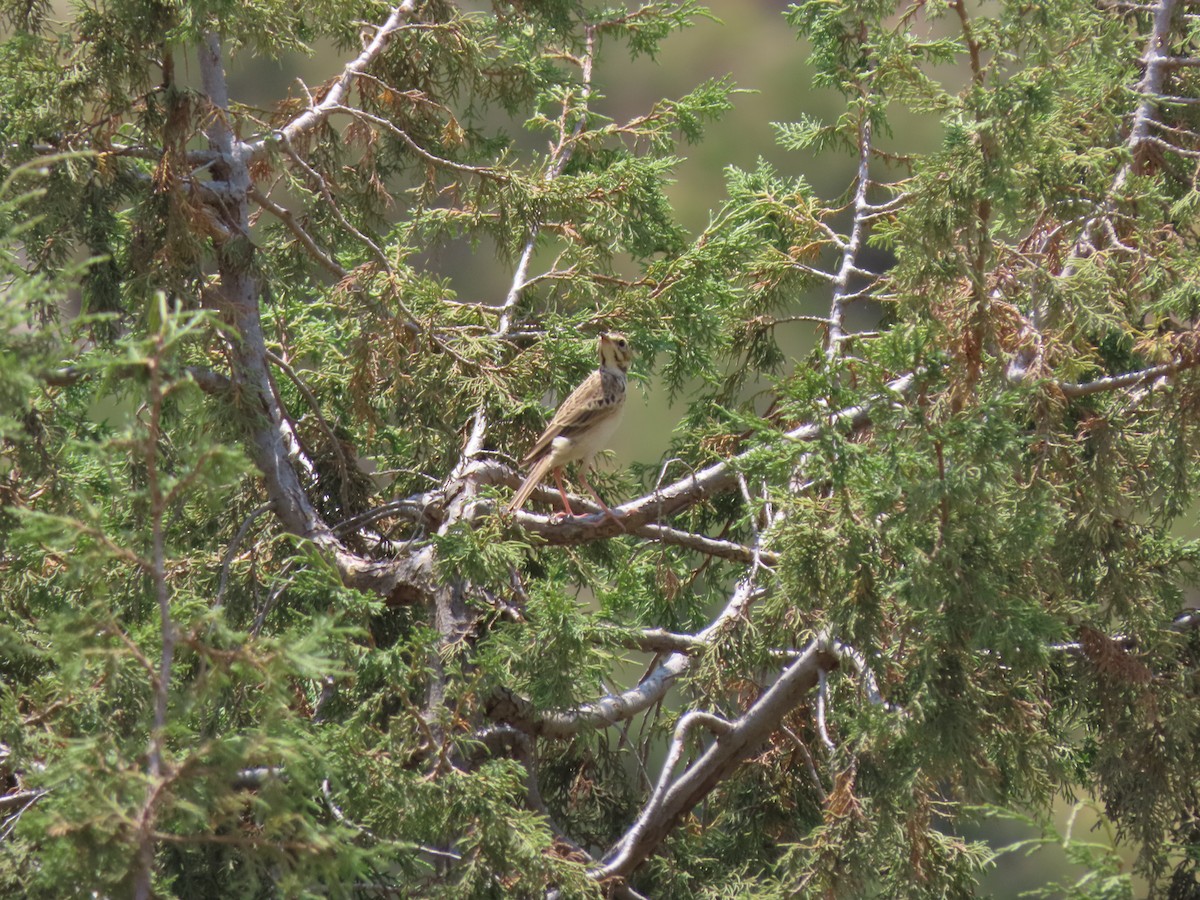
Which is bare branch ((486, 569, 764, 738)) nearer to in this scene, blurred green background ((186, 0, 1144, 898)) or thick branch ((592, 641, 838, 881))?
thick branch ((592, 641, 838, 881))

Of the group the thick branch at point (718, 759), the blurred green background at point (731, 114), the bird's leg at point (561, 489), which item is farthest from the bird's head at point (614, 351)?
the blurred green background at point (731, 114)

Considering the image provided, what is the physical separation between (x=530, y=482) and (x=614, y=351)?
31.8 inches

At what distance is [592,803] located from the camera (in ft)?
17.1

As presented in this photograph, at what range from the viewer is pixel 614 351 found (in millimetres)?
5102

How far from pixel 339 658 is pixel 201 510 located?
1.67m

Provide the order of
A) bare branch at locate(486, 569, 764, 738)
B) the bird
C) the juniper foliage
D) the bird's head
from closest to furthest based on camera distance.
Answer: the juniper foliage
bare branch at locate(486, 569, 764, 738)
the bird
the bird's head

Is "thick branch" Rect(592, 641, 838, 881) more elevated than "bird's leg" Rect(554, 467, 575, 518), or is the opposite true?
"bird's leg" Rect(554, 467, 575, 518)

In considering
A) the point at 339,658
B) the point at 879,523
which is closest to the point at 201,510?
the point at 339,658

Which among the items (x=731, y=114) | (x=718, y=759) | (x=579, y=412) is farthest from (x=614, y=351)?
(x=731, y=114)

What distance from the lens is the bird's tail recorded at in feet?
14.8

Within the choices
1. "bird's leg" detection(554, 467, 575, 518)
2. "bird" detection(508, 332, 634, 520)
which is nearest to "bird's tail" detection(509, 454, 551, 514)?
"bird" detection(508, 332, 634, 520)

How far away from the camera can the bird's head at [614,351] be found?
504 cm

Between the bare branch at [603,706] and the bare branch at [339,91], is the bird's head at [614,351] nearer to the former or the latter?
the bare branch at [603,706]

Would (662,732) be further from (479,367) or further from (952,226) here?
(952,226)
